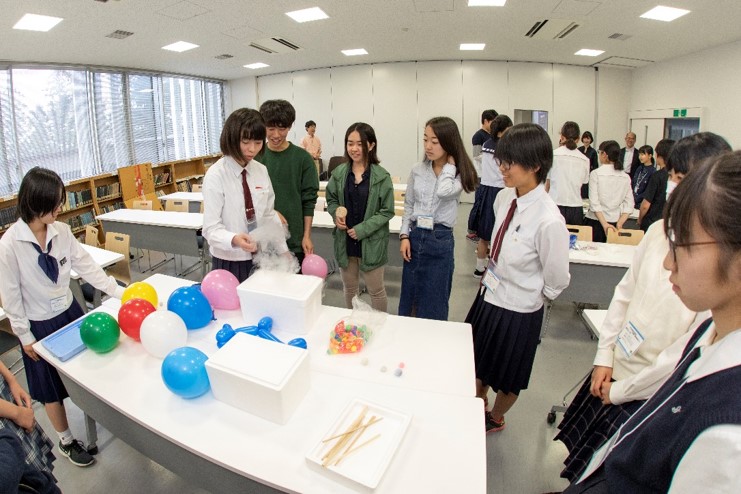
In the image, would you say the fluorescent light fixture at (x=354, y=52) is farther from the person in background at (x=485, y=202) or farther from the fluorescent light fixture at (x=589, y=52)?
the fluorescent light fixture at (x=589, y=52)

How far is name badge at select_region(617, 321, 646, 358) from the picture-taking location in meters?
1.29

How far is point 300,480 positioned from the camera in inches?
40.9

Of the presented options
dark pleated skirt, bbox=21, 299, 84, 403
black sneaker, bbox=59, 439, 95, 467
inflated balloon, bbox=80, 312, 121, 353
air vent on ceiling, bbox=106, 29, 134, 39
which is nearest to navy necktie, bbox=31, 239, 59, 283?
dark pleated skirt, bbox=21, 299, 84, 403

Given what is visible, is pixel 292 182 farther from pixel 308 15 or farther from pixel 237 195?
pixel 308 15

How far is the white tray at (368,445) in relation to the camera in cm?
104

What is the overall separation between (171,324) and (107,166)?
23.2 feet

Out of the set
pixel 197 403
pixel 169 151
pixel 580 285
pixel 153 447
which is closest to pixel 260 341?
pixel 197 403

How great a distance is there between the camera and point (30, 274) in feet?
5.95

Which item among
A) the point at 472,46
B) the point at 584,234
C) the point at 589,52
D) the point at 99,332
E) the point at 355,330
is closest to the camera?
the point at 99,332

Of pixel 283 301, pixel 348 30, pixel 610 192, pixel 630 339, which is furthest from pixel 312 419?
pixel 348 30

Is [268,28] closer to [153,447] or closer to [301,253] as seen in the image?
[301,253]

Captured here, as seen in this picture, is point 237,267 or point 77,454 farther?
point 237,267

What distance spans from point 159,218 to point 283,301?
3514mm

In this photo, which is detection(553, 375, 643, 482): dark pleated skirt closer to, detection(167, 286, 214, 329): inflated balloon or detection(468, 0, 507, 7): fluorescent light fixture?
detection(167, 286, 214, 329): inflated balloon
